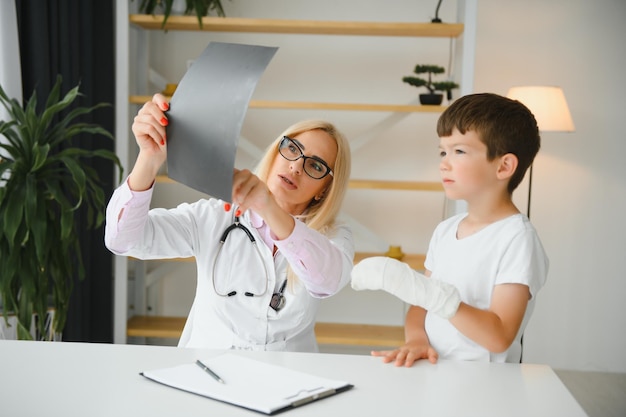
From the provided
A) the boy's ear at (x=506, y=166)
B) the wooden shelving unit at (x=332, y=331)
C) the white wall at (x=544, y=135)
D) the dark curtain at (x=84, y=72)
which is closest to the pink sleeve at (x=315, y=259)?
the boy's ear at (x=506, y=166)

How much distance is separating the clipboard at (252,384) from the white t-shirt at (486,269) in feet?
1.29

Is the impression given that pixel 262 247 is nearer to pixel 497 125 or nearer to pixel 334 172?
pixel 334 172

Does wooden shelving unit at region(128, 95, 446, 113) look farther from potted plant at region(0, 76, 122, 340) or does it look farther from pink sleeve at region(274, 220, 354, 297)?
pink sleeve at region(274, 220, 354, 297)

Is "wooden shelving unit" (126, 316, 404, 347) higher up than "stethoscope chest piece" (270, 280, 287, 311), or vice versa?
"stethoscope chest piece" (270, 280, 287, 311)

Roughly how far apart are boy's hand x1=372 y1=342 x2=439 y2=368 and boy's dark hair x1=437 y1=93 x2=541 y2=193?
45 centimetres

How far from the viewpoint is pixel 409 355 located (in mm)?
1386

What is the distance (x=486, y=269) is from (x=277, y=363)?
1.68ft

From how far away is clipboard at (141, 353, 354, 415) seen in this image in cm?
113

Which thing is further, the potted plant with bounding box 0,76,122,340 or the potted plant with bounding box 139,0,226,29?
the potted plant with bounding box 139,0,226,29

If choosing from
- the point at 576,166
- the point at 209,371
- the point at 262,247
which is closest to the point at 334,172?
the point at 262,247

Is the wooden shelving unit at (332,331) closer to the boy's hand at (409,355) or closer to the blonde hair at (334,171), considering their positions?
the blonde hair at (334,171)

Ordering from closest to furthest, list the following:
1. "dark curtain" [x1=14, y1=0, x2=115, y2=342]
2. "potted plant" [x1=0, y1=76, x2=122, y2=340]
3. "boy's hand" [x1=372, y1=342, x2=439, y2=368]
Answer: "boy's hand" [x1=372, y1=342, x2=439, y2=368] < "potted plant" [x1=0, y1=76, x2=122, y2=340] < "dark curtain" [x1=14, y1=0, x2=115, y2=342]

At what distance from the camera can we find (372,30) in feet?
10.9

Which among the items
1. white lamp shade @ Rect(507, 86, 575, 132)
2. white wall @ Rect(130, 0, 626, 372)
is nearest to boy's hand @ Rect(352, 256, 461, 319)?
white lamp shade @ Rect(507, 86, 575, 132)
